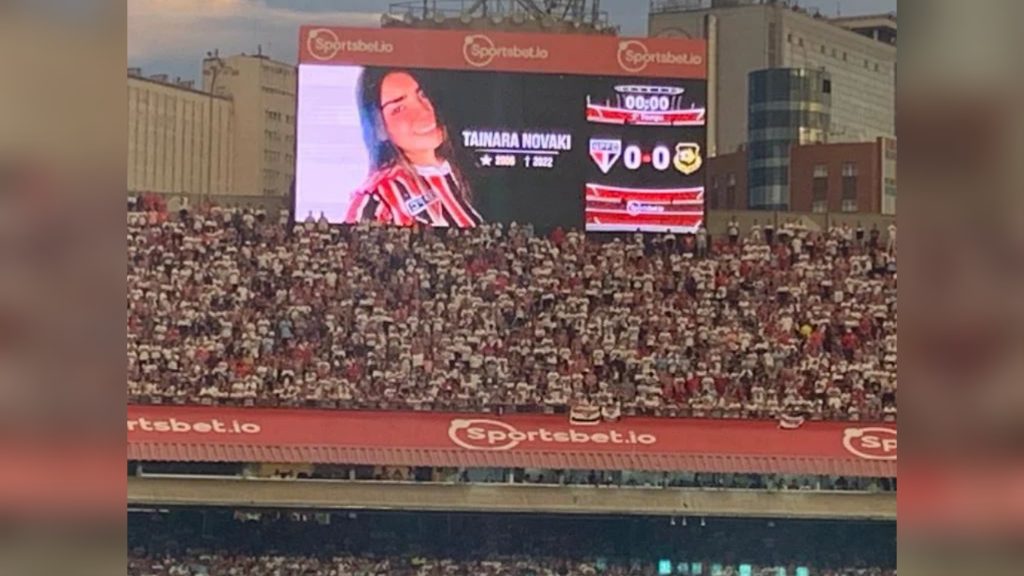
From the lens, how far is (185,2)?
27.7 feet

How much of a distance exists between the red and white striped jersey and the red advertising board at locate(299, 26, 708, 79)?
66 centimetres

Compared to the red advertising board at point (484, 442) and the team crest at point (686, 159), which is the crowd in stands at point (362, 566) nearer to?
the red advertising board at point (484, 442)

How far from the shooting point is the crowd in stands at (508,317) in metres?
8.01

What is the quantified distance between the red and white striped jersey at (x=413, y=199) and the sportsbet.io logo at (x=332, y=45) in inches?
30.6

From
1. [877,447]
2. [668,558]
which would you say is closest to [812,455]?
[877,447]

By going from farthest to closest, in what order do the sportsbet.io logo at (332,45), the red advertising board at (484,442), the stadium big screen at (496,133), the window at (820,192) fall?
the window at (820,192)
the sportsbet.io logo at (332,45)
the stadium big screen at (496,133)
the red advertising board at (484,442)

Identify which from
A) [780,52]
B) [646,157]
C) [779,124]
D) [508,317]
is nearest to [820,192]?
[779,124]

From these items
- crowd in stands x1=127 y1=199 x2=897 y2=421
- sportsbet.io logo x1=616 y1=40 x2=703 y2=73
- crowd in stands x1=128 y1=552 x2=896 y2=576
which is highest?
sportsbet.io logo x1=616 y1=40 x2=703 y2=73

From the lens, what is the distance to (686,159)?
8.00 metres

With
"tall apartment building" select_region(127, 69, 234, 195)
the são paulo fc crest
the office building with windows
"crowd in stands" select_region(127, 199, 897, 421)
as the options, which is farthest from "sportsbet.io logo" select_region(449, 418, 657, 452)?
"tall apartment building" select_region(127, 69, 234, 195)

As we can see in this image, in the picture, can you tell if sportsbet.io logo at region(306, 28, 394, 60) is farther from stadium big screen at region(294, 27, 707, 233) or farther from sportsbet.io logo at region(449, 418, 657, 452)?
sportsbet.io logo at region(449, 418, 657, 452)

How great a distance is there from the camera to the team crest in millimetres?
7973

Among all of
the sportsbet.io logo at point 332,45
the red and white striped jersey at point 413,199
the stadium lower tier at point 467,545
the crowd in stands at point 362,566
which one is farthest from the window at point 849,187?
the sportsbet.io logo at point 332,45
